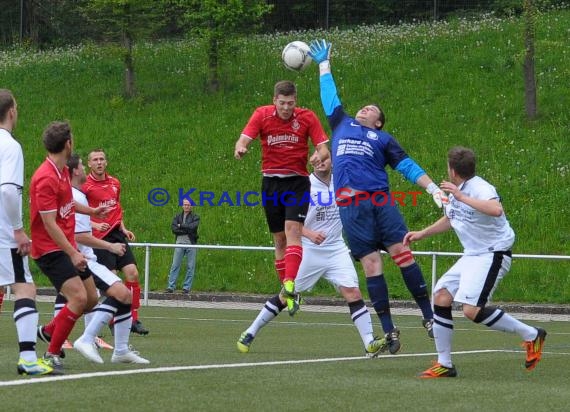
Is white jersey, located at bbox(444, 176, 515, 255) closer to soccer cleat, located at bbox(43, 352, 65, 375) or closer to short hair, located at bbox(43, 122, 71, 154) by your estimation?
short hair, located at bbox(43, 122, 71, 154)

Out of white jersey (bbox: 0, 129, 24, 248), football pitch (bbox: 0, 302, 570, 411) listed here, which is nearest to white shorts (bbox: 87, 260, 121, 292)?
football pitch (bbox: 0, 302, 570, 411)

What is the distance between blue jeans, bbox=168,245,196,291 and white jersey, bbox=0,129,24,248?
13.8m

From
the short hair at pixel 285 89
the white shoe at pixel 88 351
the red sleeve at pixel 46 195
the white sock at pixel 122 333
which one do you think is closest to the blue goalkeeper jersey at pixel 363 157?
the short hair at pixel 285 89

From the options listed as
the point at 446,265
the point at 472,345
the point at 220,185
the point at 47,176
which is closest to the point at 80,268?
the point at 47,176

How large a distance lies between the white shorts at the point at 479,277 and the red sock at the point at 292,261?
2.60m

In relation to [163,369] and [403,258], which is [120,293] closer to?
[163,369]

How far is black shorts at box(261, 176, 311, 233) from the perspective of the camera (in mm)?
11484

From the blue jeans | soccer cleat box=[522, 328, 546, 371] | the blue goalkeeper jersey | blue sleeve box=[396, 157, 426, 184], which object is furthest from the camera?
the blue jeans

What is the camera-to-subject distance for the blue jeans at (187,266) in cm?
2239

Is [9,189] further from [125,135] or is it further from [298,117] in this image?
[125,135]

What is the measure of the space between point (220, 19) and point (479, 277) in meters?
27.1

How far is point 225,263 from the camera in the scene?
2433cm

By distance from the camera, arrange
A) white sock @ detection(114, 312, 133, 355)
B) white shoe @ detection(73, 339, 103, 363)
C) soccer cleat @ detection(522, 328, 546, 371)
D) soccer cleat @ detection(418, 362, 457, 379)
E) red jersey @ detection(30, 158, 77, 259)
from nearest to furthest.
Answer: red jersey @ detection(30, 158, 77, 259), soccer cleat @ detection(418, 362, 457, 379), soccer cleat @ detection(522, 328, 546, 371), white shoe @ detection(73, 339, 103, 363), white sock @ detection(114, 312, 133, 355)

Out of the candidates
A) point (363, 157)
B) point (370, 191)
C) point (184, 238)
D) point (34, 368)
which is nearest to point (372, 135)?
point (363, 157)
